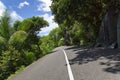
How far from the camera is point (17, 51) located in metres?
27.1

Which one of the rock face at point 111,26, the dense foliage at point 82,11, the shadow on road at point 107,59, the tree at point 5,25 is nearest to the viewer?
the shadow on road at point 107,59

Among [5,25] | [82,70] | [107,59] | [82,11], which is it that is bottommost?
[82,70]

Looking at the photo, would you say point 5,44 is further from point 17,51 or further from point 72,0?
point 72,0

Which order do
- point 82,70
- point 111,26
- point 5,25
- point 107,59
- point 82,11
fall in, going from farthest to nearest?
point 82,11 < point 111,26 < point 5,25 < point 107,59 < point 82,70

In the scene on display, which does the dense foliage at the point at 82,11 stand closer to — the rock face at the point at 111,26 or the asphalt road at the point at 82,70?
the rock face at the point at 111,26

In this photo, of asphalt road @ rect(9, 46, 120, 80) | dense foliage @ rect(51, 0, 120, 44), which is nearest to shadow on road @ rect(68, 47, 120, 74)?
asphalt road @ rect(9, 46, 120, 80)

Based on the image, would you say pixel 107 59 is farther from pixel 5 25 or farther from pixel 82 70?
pixel 5 25

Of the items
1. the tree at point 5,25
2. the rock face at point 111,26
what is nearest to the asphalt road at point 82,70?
the tree at point 5,25

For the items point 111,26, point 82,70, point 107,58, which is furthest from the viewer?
point 111,26

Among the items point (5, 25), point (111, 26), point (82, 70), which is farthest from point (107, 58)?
point (111, 26)

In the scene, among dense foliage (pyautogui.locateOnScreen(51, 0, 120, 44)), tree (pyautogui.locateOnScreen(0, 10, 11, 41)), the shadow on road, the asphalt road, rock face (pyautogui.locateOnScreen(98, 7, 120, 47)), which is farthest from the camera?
dense foliage (pyautogui.locateOnScreen(51, 0, 120, 44))

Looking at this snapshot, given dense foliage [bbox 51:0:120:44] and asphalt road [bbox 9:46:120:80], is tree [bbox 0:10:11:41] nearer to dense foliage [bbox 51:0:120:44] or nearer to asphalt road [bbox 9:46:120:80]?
dense foliage [bbox 51:0:120:44]

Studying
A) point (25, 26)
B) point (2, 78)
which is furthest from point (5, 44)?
point (25, 26)

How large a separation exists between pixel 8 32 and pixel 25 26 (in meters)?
6.09
